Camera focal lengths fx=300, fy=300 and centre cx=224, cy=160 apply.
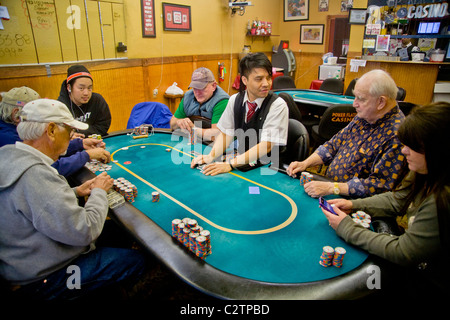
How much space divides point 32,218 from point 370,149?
1.85 metres

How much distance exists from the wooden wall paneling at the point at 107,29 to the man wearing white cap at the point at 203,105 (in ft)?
7.61

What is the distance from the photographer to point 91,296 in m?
1.44

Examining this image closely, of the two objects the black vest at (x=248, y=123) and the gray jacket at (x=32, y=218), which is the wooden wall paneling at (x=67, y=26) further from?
the gray jacket at (x=32, y=218)

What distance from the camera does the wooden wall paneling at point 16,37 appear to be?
3574 millimetres

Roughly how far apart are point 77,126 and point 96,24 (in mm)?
3722

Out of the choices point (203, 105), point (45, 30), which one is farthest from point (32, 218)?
point (45, 30)

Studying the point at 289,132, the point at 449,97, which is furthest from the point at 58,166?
the point at 449,97

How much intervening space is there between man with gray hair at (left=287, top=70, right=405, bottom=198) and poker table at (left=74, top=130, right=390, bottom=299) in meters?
0.24

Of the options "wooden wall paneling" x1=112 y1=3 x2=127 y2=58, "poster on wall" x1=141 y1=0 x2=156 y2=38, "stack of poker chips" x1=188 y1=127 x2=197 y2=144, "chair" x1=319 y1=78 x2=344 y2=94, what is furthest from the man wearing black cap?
"chair" x1=319 y1=78 x2=344 y2=94

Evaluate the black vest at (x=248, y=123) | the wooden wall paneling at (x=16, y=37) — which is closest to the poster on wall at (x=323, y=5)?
the black vest at (x=248, y=123)
